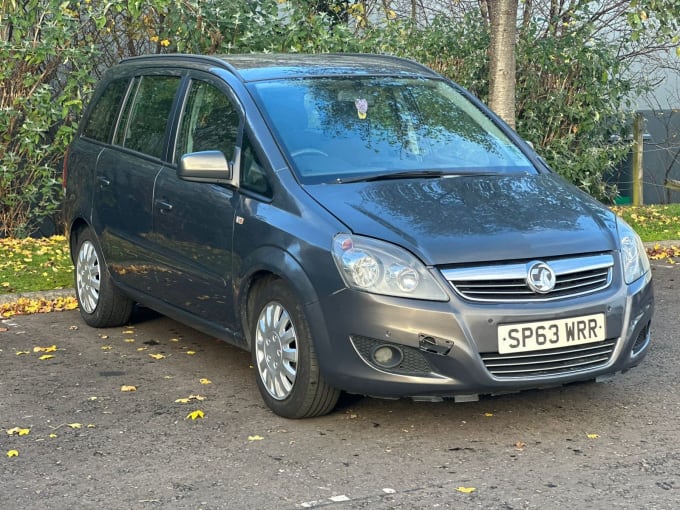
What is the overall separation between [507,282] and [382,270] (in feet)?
1.79

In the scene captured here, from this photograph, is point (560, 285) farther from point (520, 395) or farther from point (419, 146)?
point (419, 146)

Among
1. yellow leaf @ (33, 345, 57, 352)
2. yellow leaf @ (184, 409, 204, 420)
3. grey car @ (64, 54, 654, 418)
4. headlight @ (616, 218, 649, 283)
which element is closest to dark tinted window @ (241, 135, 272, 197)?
grey car @ (64, 54, 654, 418)

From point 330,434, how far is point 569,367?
1.12 metres

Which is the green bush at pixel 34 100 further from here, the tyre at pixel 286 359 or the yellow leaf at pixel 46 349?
the tyre at pixel 286 359

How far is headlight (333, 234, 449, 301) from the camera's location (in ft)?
17.6

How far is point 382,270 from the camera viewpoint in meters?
5.44

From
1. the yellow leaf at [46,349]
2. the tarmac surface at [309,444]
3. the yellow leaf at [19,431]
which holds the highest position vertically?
the yellow leaf at [46,349]

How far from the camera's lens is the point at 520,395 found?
6.30 meters

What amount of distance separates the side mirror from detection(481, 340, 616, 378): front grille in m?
1.72

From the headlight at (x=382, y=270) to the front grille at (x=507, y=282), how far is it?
10 centimetres

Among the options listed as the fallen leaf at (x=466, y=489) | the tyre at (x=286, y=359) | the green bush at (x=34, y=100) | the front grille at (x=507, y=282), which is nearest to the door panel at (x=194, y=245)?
the tyre at (x=286, y=359)

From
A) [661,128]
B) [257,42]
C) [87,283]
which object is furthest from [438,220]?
[661,128]

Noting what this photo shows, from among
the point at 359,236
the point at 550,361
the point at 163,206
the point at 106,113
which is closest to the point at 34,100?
the point at 106,113

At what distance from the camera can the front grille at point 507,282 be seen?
5.39 meters
